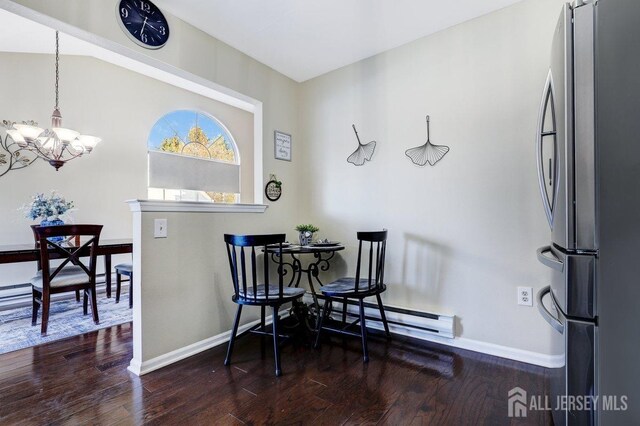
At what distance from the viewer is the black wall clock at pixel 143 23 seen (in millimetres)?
1962

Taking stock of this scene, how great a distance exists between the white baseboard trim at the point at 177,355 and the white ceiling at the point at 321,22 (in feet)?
7.93

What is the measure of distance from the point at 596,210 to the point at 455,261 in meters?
1.40

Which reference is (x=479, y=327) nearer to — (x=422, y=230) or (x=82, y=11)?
(x=422, y=230)

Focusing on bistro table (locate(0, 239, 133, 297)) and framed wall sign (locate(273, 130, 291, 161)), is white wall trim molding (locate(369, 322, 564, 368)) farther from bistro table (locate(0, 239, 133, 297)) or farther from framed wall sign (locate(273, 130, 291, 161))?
bistro table (locate(0, 239, 133, 297))

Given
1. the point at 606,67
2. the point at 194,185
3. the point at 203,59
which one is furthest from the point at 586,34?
the point at 194,185

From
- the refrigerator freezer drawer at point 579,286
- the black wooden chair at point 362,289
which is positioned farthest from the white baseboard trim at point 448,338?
the refrigerator freezer drawer at point 579,286

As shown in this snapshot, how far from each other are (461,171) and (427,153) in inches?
11.9

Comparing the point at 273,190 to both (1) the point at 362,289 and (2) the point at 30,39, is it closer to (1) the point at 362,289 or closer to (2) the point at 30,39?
(1) the point at 362,289

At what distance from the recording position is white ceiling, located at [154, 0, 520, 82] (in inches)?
84.0

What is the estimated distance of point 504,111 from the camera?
213 centimetres

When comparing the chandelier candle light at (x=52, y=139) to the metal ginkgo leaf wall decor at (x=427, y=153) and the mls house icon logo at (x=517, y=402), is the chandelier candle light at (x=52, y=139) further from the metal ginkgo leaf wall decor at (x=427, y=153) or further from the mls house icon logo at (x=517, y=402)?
the mls house icon logo at (x=517, y=402)

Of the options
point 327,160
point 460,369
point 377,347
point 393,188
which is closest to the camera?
point 460,369

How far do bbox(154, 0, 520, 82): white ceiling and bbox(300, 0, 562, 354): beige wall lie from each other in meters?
0.13

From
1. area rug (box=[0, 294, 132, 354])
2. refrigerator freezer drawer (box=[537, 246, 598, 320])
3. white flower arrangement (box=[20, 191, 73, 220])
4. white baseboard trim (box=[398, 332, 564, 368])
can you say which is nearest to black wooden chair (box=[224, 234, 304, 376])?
white baseboard trim (box=[398, 332, 564, 368])
